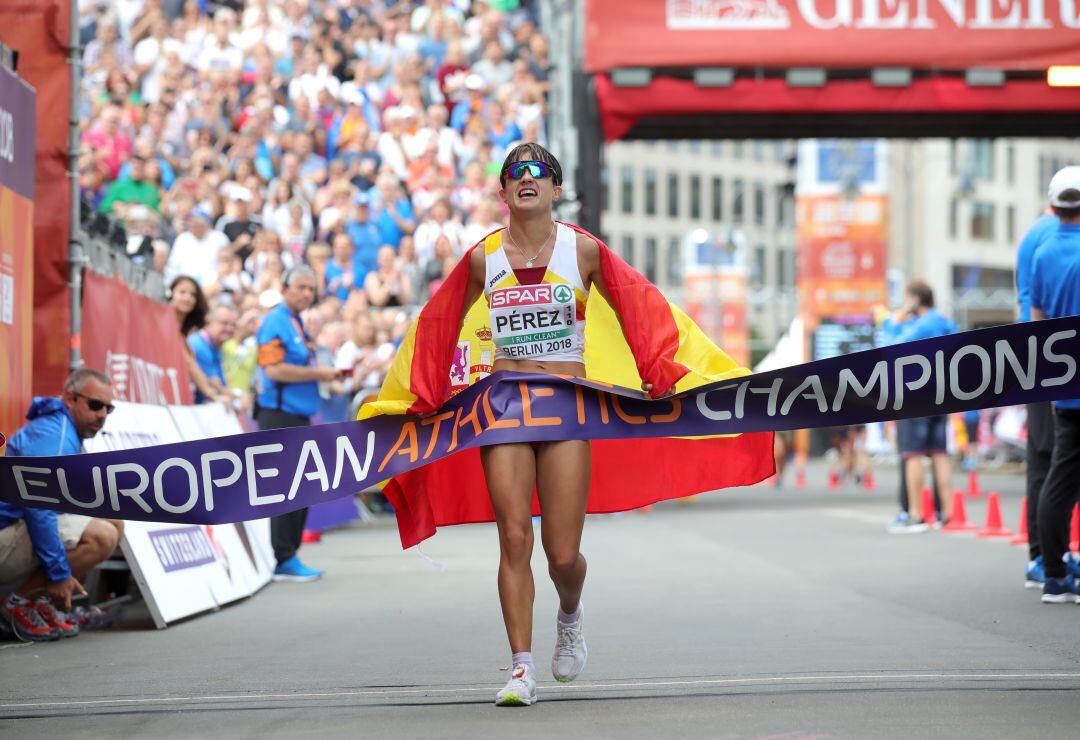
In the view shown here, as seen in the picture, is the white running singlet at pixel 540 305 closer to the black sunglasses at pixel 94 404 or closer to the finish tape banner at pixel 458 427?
the finish tape banner at pixel 458 427

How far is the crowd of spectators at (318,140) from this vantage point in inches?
796

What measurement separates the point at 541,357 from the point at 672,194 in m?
82.5

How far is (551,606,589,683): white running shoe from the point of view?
22.1ft

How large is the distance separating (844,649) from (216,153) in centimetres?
1690

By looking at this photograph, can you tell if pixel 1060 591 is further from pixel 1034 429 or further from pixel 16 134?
pixel 16 134

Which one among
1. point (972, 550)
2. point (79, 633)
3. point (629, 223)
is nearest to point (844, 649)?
point (79, 633)

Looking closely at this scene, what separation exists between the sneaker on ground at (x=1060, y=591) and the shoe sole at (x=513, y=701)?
4315mm

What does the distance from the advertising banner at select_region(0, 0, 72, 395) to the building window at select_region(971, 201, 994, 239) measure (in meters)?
73.8

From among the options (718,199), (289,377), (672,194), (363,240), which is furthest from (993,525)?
(718,199)

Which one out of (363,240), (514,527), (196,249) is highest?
(363,240)

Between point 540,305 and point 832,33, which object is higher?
point 832,33

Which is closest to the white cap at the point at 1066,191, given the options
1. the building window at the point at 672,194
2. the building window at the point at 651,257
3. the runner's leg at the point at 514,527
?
the runner's leg at the point at 514,527

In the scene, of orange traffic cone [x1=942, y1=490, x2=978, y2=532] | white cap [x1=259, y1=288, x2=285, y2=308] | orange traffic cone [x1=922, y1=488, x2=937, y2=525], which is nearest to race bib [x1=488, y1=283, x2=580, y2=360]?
orange traffic cone [x1=922, y1=488, x2=937, y2=525]

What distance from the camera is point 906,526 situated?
52.4ft
